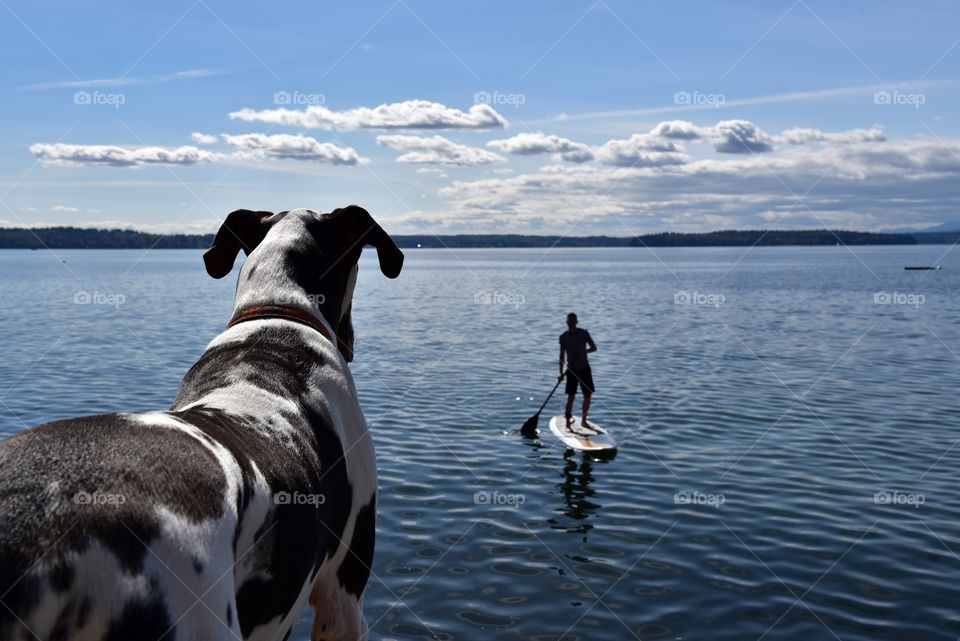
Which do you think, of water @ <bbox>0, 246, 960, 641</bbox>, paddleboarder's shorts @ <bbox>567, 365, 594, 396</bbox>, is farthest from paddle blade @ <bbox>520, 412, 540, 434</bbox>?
paddleboarder's shorts @ <bbox>567, 365, 594, 396</bbox>

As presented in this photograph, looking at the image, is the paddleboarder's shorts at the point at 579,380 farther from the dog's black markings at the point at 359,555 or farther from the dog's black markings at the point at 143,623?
the dog's black markings at the point at 143,623

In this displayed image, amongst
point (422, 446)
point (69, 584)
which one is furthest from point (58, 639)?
point (422, 446)

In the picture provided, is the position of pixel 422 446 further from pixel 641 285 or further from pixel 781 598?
pixel 641 285

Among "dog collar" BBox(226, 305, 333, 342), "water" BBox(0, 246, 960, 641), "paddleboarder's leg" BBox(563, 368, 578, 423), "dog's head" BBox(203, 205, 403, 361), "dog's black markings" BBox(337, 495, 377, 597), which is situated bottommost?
"water" BBox(0, 246, 960, 641)

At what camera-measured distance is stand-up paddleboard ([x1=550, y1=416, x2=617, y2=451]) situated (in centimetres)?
1794

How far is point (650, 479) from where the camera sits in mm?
15664

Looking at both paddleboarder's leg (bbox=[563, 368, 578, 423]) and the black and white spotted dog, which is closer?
the black and white spotted dog

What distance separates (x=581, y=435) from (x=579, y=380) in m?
1.73

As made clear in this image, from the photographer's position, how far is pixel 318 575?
3350 millimetres

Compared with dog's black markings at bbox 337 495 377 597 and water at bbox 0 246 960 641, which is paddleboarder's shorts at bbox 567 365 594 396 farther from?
dog's black markings at bbox 337 495 377 597

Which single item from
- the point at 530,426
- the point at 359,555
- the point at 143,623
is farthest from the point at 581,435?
the point at 143,623

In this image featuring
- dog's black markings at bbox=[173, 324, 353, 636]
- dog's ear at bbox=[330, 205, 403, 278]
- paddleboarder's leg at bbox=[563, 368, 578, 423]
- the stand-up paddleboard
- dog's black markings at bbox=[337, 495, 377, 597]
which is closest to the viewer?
dog's black markings at bbox=[173, 324, 353, 636]

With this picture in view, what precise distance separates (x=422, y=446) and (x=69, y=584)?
53.3 feet

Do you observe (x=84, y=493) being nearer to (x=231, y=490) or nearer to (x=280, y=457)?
(x=231, y=490)
